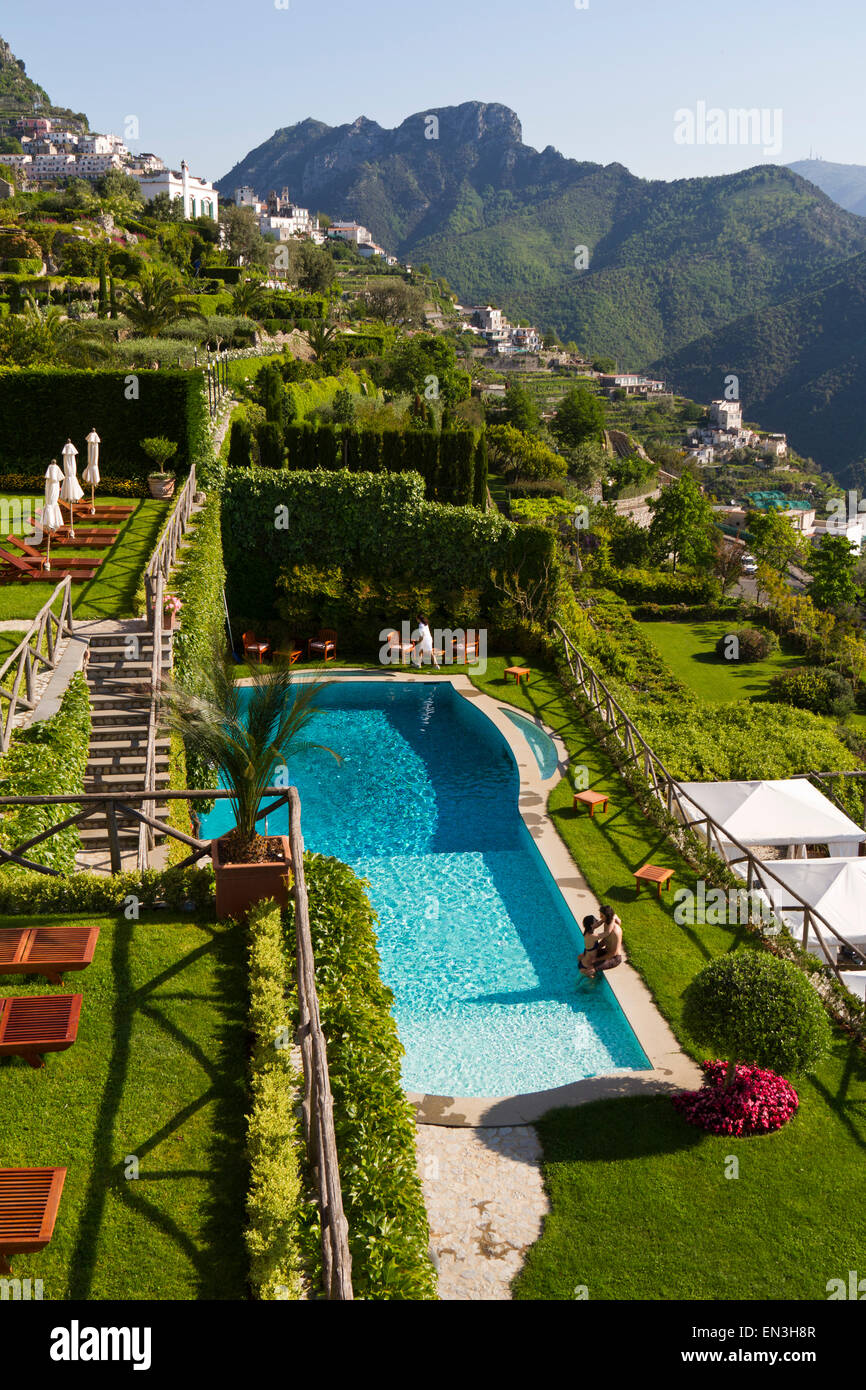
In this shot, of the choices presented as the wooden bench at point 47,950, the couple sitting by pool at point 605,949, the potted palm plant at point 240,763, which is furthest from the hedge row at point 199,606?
the couple sitting by pool at point 605,949

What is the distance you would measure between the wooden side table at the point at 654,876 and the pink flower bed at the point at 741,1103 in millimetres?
3892

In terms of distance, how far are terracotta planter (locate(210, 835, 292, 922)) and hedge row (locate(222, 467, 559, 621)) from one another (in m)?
16.2

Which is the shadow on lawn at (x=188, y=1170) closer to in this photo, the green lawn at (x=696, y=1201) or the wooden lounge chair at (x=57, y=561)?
the green lawn at (x=696, y=1201)

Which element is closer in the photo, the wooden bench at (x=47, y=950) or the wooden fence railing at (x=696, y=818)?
the wooden bench at (x=47, y=950)

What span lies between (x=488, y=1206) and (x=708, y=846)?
7.32m

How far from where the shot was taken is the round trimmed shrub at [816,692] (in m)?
25.4

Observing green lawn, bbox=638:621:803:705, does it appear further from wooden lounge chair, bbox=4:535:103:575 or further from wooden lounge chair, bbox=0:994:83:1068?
wooden lounge chair, bbox=0:994:83:1068

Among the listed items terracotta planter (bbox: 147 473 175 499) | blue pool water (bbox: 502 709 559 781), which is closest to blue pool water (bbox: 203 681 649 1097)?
blue pool water (bbox: 502 709 559 781)

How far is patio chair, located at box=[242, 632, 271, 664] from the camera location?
75.8 ft

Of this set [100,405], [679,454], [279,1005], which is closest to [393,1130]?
[279,1005]

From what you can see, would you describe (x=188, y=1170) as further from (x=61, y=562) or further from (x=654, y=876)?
(x=61, y=562)

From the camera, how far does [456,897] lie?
46.5ft
